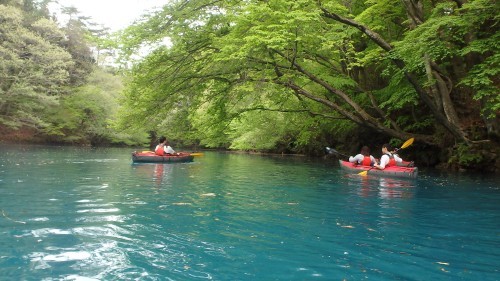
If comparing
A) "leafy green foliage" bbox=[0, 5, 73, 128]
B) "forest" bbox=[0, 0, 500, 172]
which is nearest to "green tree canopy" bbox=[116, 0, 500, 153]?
"forest" bbox=[0, 0, 500, 172]

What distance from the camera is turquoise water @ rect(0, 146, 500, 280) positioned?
3635mm

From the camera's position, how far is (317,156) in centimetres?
3045

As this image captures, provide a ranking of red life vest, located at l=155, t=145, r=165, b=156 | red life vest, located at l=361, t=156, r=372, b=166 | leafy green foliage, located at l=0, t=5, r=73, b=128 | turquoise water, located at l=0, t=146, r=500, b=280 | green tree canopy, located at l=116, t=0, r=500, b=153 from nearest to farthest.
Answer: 1. turquoise water, located at l=0, t=146, r=500, b=280
2. green tree canopy, located at l=116, t=0, r=500, b=153
3. red life vest, located at l=361, t=156, r=372, b=166
4. red life vest, located at l=155, t=145, r=165, b=156
5. leafy green foliage, located at l=0, t=5, r=73, b=128

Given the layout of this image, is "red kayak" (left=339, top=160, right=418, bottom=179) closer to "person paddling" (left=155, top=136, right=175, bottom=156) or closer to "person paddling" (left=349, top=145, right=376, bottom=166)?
"person paddling" (left=349, top=145, right=376, bottom=166)

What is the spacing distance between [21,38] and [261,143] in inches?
798

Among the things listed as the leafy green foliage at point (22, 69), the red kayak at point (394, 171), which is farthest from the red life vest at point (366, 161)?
the leafy green foliage at point (22, 69)

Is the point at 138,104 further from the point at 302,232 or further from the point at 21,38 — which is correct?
the point at 21,38

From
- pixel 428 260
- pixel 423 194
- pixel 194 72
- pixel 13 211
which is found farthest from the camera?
pixel 194 72

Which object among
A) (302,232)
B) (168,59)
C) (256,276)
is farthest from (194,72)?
(256,276)

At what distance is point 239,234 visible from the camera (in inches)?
195

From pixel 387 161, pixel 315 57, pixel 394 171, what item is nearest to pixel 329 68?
pixel 315 57

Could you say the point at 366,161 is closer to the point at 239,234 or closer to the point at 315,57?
the point at 315,57

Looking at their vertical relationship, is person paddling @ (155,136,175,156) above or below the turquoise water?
above

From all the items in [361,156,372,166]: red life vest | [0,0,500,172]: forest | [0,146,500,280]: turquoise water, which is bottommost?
[0,146,500,280]: turquoise water
